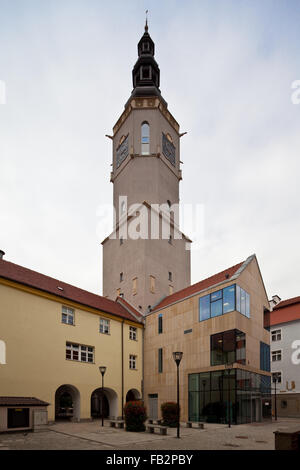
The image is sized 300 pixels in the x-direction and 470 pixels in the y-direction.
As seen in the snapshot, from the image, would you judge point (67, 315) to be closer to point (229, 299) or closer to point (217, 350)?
point (217, 350)

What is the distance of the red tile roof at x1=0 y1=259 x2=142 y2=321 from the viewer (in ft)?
92.5

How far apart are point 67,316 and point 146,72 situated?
4117 centimetres

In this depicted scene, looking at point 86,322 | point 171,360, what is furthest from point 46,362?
point 171,360

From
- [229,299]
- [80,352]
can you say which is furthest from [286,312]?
[80,352]

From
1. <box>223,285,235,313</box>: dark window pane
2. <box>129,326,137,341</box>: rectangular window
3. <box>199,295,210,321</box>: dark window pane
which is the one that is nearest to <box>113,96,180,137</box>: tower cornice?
<box>129,326,137,341</box>: rectangular window

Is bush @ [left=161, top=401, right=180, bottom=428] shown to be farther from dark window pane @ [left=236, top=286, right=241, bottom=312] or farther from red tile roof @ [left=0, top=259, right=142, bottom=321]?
red tile roof @ [left=0, top=259, right=142, bottom=321]

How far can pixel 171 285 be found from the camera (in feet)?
158

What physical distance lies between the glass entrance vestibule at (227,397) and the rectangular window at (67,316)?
1099 cm

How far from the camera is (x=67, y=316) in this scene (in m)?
31.2

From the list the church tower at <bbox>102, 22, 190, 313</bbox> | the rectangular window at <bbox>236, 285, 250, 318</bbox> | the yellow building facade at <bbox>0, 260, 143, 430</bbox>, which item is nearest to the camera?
the yellow building facade at <bbox>0, 260, 143, 430</bbox>

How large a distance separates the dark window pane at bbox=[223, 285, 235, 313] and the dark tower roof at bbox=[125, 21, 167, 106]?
110 ft

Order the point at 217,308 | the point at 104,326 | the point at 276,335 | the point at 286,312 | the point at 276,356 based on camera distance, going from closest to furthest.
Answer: the point at 217,308
the point at 104,326
the point at 276,356
the point at 286,312
the point at 276,335

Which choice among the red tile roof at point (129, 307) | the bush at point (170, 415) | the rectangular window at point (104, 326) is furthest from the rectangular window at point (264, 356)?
the rectangular window at point (104, 326)
